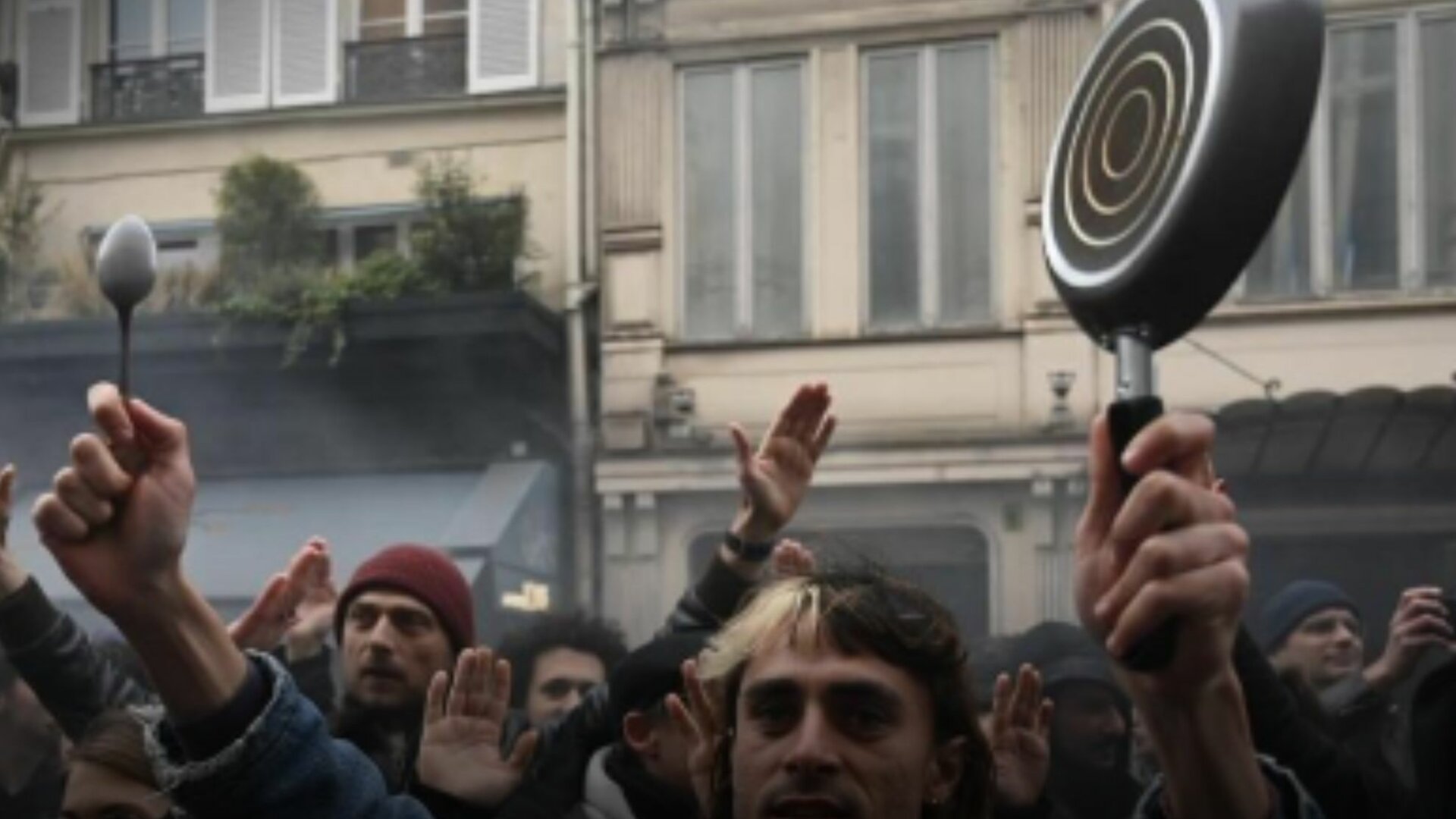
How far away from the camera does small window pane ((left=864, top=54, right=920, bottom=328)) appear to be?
5066 mm

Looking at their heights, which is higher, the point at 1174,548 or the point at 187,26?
the point at 187,26

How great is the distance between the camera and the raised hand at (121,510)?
1.45m

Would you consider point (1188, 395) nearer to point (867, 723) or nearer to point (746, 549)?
point (746, 549)

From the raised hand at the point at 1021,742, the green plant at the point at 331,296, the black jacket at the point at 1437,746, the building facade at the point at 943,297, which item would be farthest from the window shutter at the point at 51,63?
the black jacket at the point at 1437,746

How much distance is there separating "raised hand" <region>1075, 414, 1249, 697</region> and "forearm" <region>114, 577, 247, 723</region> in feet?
1.97

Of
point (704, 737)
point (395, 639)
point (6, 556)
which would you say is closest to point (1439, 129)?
point (395, 639)

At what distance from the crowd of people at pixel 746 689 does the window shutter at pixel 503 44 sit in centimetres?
199

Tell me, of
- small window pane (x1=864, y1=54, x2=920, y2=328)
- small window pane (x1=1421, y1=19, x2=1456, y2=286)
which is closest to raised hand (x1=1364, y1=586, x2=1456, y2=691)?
small window pane (x1=1421, y1=19, x2=1456, y2=286)

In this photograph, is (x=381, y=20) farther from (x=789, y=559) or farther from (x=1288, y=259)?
(x=789, y=559)

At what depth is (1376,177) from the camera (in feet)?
15.0

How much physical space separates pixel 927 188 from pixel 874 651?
3370mm

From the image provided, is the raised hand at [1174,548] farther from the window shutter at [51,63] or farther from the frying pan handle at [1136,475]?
the window shutter at [51,63]

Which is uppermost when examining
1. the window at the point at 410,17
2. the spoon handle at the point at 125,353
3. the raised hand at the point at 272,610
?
the window at the point at 410,17

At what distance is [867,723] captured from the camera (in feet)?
5.71
